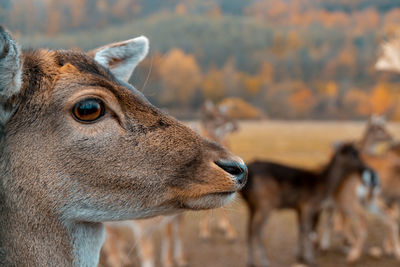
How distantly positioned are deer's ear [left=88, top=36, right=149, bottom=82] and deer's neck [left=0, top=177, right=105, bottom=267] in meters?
0.67

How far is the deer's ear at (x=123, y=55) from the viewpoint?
172cm

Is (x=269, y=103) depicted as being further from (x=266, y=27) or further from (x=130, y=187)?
(x=130, y=187)

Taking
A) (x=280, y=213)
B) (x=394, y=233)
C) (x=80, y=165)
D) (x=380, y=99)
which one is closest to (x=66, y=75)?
(x=80, y=165)

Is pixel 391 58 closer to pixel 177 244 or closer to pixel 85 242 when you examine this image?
pixel 177 244

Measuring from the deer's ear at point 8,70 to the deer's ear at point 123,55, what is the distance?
491 millimetres

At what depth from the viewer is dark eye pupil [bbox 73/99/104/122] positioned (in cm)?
129

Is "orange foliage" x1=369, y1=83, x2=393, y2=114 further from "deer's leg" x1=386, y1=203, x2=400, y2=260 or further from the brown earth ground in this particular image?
"deer's leg" x1=386, y1=203, x2=400, y2=260

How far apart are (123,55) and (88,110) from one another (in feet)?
1.75

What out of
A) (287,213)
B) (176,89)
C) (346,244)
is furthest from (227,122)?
(346,244)

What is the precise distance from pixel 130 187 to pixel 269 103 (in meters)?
7.13

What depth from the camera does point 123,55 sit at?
69.5 inches

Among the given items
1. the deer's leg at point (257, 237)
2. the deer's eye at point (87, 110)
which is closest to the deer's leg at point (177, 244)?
the deer's leg at point (257, 237)

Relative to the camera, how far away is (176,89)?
7.05 meters

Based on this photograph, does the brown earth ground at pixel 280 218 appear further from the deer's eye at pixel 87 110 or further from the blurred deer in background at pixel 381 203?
the deer's eye at pixel 87 110
